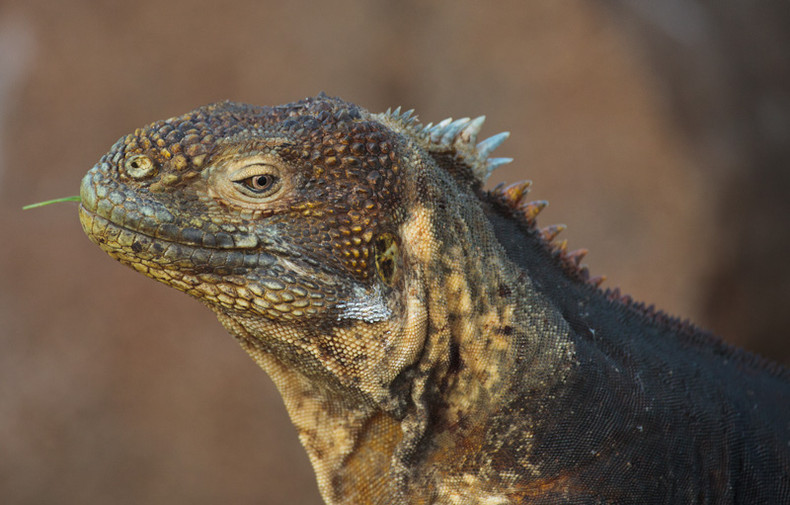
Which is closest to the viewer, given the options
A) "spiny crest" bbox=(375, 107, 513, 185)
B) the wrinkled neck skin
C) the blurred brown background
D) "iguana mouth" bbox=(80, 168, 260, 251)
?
"iguana mouth" bbox=(80, 168, 260, 251)

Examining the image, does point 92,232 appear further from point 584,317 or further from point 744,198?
point 744,198

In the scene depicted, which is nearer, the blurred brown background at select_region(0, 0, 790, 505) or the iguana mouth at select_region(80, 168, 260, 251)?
the iguana mouth at select_region(80, 168, 260, 251)

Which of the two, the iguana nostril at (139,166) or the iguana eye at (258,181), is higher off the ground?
the iguana eye at (258,181)

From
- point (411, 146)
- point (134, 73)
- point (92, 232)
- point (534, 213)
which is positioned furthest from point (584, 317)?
point (134, 73)

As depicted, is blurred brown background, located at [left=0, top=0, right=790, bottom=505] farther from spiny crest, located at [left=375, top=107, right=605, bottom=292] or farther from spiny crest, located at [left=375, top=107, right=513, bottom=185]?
spiny crest, located at [left=375, top=107, right=513, bottom=185]

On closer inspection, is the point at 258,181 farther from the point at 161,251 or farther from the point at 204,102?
the point at 204,102

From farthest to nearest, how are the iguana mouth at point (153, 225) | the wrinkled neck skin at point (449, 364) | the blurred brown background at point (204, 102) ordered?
the blurred brown background at point (204, 102), the wrinkled neck skin at point (449, 364), the iguana mouth at point (153, 225)

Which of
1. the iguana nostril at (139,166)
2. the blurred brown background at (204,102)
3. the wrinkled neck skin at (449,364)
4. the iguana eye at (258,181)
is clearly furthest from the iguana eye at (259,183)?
the blurred brown background at (204,102)

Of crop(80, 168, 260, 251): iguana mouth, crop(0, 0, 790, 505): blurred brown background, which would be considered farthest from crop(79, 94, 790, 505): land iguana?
crop(0, 0, 790, 505): blurred brown background

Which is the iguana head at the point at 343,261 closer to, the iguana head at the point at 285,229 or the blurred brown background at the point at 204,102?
the iguana head at the point at 285,229
